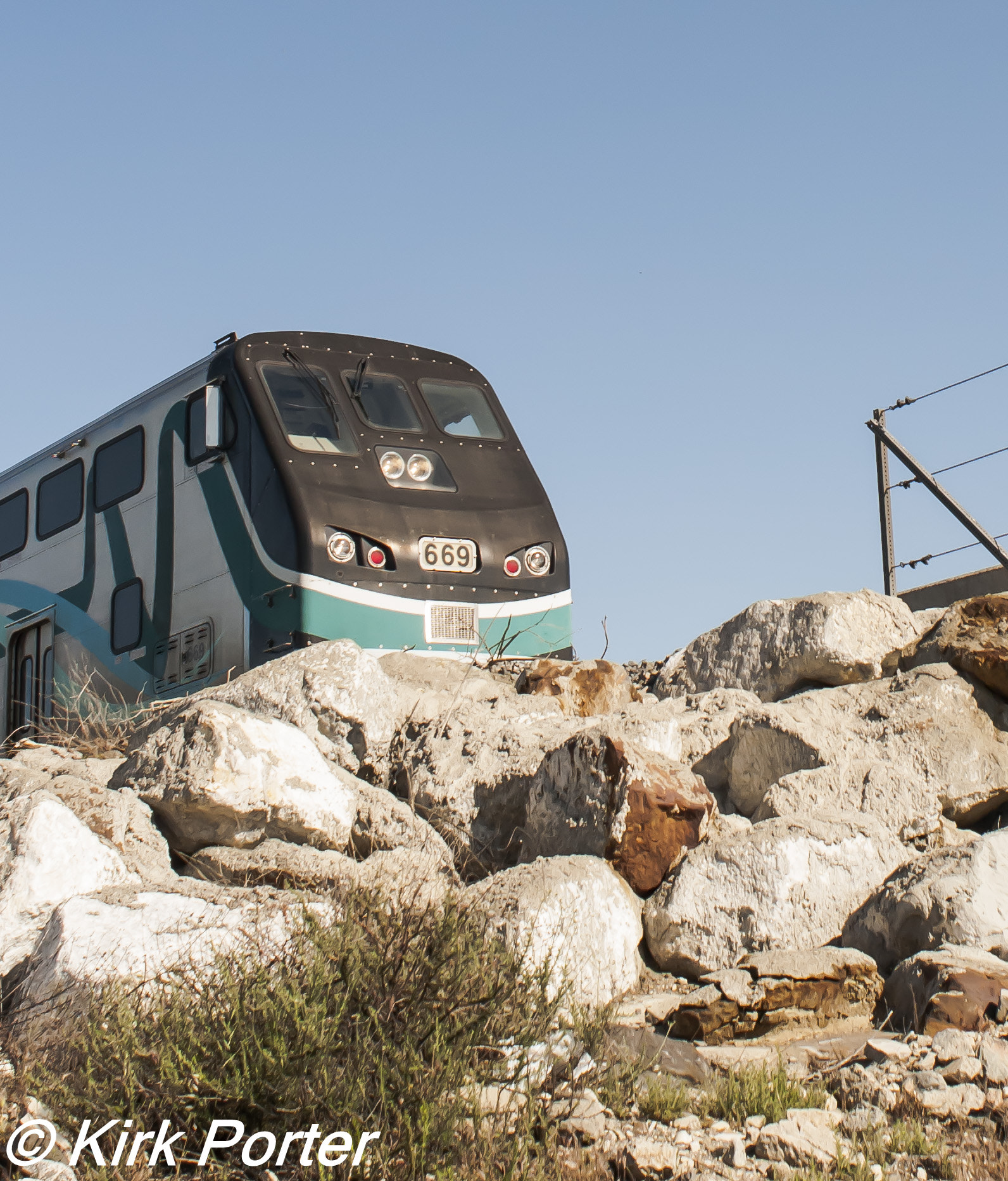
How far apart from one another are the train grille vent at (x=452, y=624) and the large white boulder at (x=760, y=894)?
3572mm

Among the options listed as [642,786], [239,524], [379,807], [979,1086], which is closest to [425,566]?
[239,524]

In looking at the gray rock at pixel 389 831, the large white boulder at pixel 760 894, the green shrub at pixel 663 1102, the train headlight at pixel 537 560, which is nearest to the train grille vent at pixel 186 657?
the train headlight at pixel 537 560

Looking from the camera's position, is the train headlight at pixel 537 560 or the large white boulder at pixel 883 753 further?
the train headlight at pixel 537 560

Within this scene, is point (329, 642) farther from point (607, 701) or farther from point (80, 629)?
point (80, 629)

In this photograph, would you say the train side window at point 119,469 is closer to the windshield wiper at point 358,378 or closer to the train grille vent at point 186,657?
the train grille vent at point 186,657

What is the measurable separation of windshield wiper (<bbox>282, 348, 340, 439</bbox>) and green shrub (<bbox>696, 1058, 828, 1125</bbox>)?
6442 mm

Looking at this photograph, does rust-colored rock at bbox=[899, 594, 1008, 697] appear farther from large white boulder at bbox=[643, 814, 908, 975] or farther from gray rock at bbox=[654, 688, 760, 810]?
large white boulder at bbox=[643, 814, 908, 975]

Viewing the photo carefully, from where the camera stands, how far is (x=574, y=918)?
18.7 feet

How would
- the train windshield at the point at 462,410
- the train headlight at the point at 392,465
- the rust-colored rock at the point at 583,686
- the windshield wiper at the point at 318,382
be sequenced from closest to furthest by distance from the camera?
the rust-colored rock at the point at 583,686 < the train headlight at the point at 392,465 < the windshield wiper at the point at 318,382 < the train windshield at the point at 462,410

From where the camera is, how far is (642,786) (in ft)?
20.9

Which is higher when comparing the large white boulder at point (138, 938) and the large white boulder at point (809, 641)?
the large white boulder at point (809, 641)

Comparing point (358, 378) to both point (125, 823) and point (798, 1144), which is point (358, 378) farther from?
→ point (798, 1144)

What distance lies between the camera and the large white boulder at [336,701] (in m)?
7.51

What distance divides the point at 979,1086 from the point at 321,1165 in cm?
211
